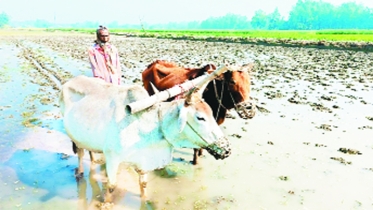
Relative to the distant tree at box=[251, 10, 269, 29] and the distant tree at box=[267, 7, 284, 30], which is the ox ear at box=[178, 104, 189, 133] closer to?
the distant tree at box=[267, 7, 284, 30]

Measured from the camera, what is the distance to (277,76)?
49.9ft

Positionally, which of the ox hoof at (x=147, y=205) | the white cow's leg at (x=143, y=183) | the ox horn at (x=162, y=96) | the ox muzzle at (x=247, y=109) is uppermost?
the ox horn at (x=162, y=96)

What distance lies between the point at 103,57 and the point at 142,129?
2.09 m

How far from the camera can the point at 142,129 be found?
4.07 metres

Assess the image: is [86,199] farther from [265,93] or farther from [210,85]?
[265,93]

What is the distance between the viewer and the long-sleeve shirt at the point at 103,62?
5547 millimetres

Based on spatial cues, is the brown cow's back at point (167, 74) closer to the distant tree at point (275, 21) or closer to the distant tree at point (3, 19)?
the distant tree at point (275, 21)

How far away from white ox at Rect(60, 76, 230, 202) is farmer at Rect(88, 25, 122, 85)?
110cm

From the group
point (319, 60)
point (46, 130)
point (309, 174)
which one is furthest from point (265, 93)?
point (319, 60)

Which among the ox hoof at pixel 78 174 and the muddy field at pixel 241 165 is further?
the ox hoof at pixel 78 174

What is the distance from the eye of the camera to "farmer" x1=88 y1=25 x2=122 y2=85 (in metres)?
5.51

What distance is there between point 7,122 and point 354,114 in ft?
29.6

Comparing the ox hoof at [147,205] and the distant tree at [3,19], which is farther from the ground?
the ox hoof at [147,205]

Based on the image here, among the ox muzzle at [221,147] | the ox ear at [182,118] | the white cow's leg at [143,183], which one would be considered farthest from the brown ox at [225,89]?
the ox ear at [182,118]
